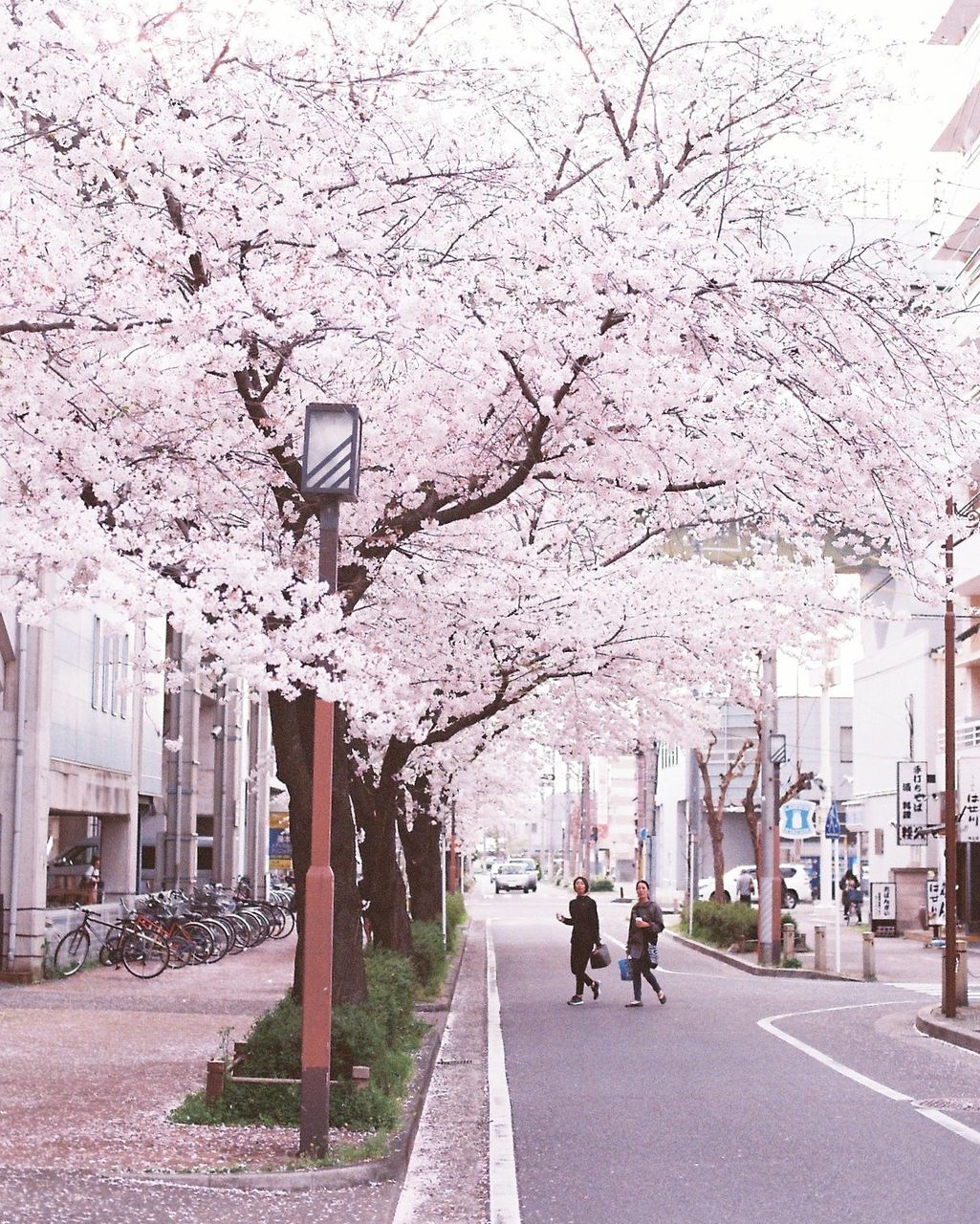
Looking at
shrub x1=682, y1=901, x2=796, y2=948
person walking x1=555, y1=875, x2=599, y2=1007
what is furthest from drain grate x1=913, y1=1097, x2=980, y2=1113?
shrub x1=682, y1=901, x2=796, y2=948

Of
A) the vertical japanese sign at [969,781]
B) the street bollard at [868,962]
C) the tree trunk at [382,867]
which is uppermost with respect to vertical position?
the vertical japanese sign at [969,781]

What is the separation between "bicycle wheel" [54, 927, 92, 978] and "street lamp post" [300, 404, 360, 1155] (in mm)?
16150

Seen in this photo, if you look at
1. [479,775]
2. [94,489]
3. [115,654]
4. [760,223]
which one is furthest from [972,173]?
[94,489]

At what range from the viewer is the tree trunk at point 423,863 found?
3169 centimetres

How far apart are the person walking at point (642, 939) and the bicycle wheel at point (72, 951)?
8.53m

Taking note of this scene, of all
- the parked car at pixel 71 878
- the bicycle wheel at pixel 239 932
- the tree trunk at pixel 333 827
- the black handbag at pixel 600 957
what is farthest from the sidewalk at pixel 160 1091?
the parked car at pixel 71 878

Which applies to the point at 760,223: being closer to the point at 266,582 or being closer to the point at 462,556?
the point at 266,582

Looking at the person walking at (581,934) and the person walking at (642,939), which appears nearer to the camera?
the person walking at (642,939)

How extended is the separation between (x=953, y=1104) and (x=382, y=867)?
1061cm

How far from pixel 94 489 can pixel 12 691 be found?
44.0 ft

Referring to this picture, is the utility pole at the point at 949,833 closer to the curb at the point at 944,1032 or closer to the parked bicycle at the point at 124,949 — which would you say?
the curb at the point at 944,1032

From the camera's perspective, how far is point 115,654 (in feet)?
104

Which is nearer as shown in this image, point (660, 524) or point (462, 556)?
point (660, 524)

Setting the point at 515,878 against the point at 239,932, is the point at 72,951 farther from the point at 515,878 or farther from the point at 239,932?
the point at 515,878
